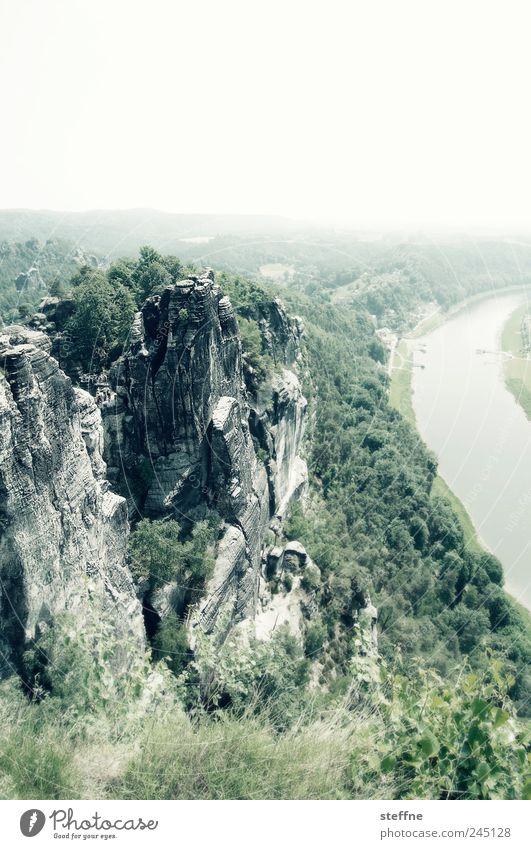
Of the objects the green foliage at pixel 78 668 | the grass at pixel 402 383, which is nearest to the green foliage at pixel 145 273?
the green foliage at pixel 78 668

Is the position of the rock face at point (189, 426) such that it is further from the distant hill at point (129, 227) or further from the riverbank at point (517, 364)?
the riverbank at point (517, 364)

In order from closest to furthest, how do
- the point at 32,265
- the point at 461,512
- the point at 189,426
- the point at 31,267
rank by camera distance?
the point at 189,426 → the point at 461,512 → the point at 31,267 → the point at 32,265

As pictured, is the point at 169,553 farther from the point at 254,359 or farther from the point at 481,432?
the point at 481,432

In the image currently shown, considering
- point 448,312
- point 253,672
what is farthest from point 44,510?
point 448,312

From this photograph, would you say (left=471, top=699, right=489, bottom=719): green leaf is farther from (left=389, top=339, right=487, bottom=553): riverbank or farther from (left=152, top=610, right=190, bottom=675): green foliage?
(left=389, top=339, right=487, bottom=553): riverbank
